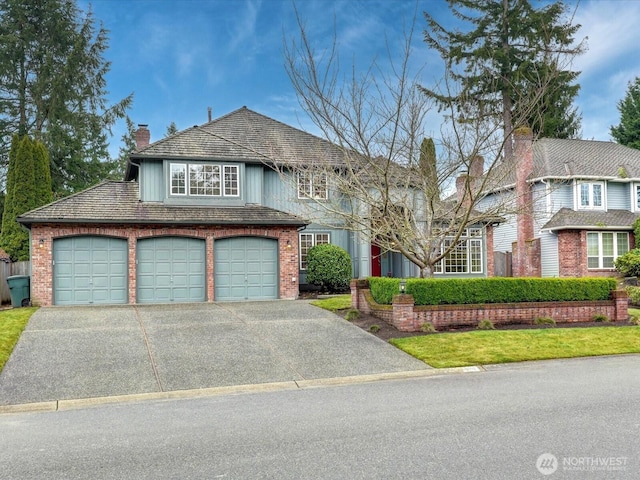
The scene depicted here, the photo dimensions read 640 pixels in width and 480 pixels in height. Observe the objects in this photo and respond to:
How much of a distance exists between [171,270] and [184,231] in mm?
1434

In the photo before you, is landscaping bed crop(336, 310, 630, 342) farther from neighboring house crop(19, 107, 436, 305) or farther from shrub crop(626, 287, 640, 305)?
shrub crop(626, 287, 640, 305)

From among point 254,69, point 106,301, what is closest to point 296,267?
point 106,301

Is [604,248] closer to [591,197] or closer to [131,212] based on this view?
[591,197]

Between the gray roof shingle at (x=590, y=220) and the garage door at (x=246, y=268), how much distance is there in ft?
46.8

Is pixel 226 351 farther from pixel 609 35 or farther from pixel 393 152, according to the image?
pixel 609 35

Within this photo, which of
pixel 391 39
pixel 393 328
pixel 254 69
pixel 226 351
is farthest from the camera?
pixel 254 69

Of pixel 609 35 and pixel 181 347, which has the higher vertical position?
pixel 609 35

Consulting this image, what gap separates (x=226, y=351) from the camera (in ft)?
35.6

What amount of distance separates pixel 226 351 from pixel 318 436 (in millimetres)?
5391

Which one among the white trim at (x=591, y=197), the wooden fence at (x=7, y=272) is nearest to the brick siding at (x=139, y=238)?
the wooden fence at (x=7, y=272)

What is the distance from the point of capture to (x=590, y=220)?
25.3 m

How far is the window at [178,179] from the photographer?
19547mm

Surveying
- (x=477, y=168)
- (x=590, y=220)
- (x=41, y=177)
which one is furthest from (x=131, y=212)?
(x=590, y=220)

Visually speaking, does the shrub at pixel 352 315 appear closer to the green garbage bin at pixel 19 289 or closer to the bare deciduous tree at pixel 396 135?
the bare deciduous tree at pixel 396 135
